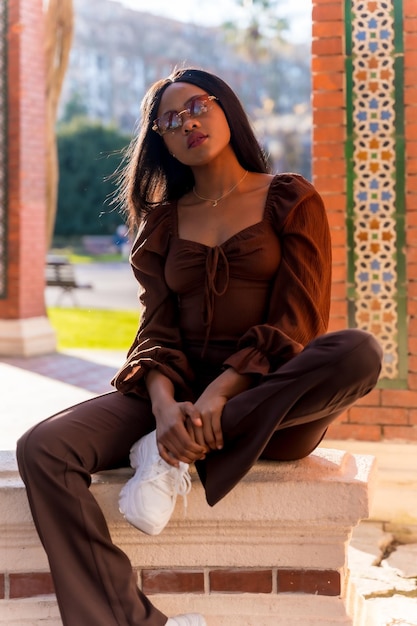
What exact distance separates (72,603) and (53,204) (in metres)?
11.0

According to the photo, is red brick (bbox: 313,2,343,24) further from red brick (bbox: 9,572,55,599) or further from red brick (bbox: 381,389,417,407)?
red brick (bbox: 9,572,55,599)

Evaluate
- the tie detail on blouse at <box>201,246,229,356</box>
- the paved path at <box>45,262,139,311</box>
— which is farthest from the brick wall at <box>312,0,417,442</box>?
the paved path at <box>45,262,139,311</box>

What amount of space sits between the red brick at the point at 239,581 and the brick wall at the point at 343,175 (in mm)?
1677

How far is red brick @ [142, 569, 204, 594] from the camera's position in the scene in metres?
2.55

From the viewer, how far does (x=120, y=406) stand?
258cm

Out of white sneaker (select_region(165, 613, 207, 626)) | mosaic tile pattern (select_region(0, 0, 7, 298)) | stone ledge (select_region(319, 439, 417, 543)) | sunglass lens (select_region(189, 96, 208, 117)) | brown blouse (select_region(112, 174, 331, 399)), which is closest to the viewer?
white sneaker (select_region(165, 613, 207, 626))

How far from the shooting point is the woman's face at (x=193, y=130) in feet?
8.74

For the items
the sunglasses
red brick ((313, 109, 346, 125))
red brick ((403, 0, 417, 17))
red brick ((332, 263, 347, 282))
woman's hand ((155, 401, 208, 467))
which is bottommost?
woman's hand ((155, 401, 208, 467))

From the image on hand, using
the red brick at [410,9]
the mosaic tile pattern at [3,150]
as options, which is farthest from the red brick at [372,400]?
the mosaic tile pattern at [3,150]

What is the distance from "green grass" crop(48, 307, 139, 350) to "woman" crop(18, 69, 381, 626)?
772 cm

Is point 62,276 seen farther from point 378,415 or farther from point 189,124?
point 189,124

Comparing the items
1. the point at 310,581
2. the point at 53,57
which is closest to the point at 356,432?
the point at 310,581

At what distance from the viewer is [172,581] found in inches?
101

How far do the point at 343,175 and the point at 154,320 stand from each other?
174 cm
